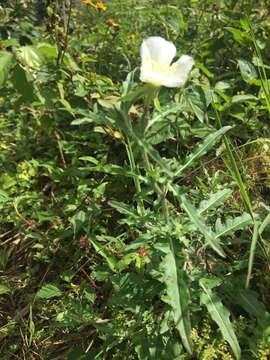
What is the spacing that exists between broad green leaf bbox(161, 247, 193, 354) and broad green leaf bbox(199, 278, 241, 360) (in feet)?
0.51

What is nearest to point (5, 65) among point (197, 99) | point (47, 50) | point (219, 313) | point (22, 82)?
point (22, 82)

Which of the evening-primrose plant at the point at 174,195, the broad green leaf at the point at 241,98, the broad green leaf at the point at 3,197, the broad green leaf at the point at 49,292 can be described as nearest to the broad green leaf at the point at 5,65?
the broad green leaf at the point at 3,197

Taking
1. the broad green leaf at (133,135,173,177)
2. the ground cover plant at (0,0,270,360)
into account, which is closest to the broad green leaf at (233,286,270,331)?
the ground cover plant at (0,0,270,360)

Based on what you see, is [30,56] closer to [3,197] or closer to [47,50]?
[47,50]

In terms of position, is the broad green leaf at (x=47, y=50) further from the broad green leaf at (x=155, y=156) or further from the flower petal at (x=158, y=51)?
the broad green leaf at (x=155, y=156)

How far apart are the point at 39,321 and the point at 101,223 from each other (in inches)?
19.8

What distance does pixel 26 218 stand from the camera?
2.17 m

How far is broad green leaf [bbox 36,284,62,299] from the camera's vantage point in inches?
69.7

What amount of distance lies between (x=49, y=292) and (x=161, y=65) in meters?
1.00

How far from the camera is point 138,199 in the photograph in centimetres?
159

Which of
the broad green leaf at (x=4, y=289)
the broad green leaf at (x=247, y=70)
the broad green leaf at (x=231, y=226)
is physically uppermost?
the broad green leaf at (x=247, y=70)

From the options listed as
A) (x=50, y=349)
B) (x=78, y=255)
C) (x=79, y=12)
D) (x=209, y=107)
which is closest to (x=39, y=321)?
(x=50, y=349)

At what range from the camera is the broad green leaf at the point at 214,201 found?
1595mm

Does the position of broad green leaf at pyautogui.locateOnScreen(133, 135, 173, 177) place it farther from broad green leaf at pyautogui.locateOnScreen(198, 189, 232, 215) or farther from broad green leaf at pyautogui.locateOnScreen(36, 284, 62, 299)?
broad green leaf at pyautogui.locateOnScreen(36, 284, 62, 299)
